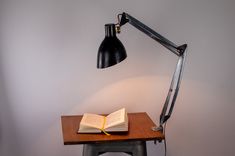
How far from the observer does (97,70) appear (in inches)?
65.1

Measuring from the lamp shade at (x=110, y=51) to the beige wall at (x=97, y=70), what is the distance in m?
0.31

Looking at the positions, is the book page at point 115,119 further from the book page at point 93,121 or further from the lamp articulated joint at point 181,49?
the lamp articulated joint at point 181,49

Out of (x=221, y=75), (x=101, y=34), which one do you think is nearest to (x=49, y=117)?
(x=101, y=34)

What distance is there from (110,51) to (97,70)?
1.24ft

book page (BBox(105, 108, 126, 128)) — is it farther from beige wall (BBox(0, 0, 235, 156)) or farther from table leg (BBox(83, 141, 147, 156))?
beige wall (BBox(0, 0, 235, 156))

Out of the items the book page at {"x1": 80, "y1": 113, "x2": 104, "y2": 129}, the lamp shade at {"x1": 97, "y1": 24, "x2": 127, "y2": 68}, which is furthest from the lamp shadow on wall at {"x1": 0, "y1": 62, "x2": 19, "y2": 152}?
the lamp shade at {"x1": 97, "y1": 24, "x2": 127, "y2": 68}

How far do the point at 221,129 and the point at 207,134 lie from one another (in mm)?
83

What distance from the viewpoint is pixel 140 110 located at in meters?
1.72

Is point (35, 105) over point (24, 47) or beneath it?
beneath

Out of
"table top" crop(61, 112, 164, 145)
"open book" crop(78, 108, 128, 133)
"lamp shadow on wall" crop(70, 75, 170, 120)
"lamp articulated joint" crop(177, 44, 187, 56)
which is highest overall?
"lamp articulated joint" crop(177, 44, 187, 56)

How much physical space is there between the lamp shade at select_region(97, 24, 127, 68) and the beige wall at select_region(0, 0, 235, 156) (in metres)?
0.31

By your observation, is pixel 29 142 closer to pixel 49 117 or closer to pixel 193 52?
pixel 49 117

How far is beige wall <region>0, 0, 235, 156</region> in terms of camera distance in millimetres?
1587

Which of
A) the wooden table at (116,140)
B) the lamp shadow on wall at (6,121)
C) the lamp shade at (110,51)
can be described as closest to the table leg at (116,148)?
the wooden table at (116,140)
